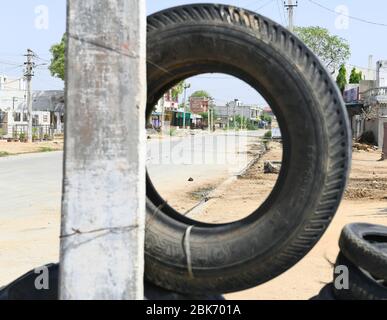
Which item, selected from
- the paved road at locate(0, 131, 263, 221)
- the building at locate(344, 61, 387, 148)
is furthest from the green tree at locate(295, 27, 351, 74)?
the paved road at locate(0, 131, 263, 221)

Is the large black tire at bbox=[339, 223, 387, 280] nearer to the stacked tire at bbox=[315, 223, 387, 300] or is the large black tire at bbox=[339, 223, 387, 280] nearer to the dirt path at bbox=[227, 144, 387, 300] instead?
Answer: the stacked tire at bbox=[315, 223, 387, 300]

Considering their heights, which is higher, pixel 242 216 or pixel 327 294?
pixel 327 294

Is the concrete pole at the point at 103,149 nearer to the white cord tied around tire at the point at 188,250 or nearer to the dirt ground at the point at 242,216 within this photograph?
the white cord tied around tire at the point at 188,250

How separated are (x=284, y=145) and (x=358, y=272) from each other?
1.06 metres

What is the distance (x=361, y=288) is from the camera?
3.52 m

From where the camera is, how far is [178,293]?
129 inches

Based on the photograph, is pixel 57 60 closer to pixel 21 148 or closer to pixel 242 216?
pixel 21 148

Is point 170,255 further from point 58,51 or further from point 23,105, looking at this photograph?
point 23,105

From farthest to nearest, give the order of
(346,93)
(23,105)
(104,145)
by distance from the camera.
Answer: (23,105), (346,93), (104,145)

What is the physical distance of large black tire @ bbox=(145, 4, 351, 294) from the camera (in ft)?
9.93

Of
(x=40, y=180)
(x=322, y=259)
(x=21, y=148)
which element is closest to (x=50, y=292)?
(x=322, y=259)
